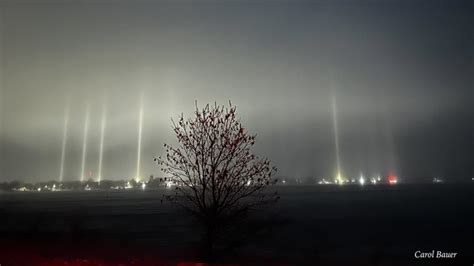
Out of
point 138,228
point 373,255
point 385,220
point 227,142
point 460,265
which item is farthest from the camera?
point 385,220

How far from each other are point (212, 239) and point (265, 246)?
34.3 m

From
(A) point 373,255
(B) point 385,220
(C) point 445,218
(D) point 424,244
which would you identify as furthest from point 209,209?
(C) point 445,218

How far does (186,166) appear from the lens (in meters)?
21.8

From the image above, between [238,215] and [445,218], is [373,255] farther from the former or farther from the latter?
[445,218]

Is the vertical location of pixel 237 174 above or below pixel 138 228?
above

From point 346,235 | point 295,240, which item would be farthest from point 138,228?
point 346,235

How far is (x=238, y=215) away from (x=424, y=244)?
5299 cm

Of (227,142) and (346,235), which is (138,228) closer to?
(346,235)

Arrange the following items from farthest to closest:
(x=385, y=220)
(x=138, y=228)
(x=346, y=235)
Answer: (x=385, y=220), (x=138, y=228), (x=346, y=235)

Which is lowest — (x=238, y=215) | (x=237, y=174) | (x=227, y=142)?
(x=238, y=215)

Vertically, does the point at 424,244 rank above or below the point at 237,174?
below

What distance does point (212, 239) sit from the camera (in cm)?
2288

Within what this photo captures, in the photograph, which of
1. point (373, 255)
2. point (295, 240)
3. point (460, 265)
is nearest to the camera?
point (460, 265)

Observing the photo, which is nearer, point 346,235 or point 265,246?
point 265,246
